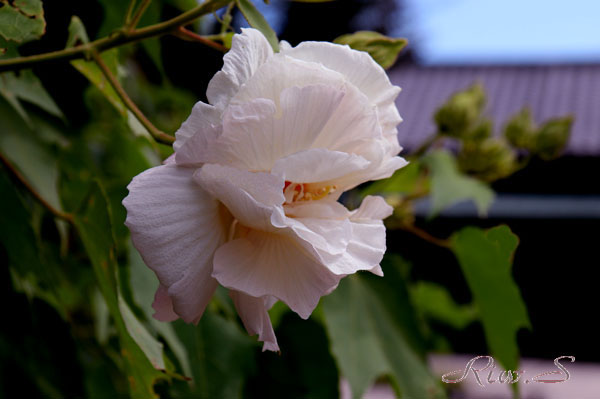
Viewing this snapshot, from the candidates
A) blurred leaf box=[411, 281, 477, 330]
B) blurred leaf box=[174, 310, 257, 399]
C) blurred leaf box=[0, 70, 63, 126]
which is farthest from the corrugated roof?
blurred leaf box=[0, 70, 63, 126]

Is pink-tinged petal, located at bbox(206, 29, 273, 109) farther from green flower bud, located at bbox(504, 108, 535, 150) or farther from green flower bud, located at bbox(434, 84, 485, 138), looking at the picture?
green flower bud, located at bbox(504, 108, 535, 150)

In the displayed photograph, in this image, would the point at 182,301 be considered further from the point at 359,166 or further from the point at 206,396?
the point at 206,396

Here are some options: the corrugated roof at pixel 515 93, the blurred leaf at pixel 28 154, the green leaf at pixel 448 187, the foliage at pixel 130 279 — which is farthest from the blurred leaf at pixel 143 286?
the corrugated roof at pixel 515 93

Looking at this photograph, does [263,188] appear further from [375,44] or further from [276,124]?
[375,44]

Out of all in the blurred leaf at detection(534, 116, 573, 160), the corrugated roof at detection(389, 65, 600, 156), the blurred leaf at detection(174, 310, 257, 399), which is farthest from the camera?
the corrugated roof at detection(389, 65, 600, 156)

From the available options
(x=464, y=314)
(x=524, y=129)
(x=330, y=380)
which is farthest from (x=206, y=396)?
(x=464, y=314)
